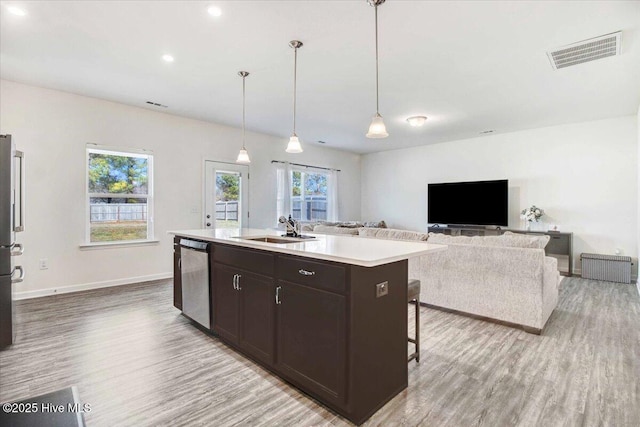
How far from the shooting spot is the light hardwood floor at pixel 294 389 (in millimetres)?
1899

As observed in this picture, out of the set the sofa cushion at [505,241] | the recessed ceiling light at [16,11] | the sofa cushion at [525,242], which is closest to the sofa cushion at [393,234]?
the sofa cushion at [505,241]

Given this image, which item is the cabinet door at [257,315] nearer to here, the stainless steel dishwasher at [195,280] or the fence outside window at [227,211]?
the stainless steel dishwasher at [195,280]

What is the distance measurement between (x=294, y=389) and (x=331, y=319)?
694mm

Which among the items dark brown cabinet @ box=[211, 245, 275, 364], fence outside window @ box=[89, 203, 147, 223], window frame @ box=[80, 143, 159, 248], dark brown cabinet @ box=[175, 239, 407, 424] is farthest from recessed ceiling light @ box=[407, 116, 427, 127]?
fence outside window @ box=[89, 203, 147, 223]

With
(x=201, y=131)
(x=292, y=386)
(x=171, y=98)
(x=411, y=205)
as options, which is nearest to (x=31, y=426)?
(x=292, y=386)

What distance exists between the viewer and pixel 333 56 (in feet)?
10.7

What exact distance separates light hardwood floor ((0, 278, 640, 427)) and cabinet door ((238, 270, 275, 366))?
163 mm

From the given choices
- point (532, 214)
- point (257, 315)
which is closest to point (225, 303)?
point (257, 315)

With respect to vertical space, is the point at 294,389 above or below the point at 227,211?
below

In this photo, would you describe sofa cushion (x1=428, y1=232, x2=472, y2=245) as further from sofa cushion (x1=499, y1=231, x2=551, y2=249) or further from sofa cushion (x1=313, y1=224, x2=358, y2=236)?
sofa cushion (x1=313, y1=224, x2=358, y2=236)

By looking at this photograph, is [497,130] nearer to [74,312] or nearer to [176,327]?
[176,327]

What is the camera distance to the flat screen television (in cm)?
635

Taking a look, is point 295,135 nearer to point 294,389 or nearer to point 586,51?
point 294,389

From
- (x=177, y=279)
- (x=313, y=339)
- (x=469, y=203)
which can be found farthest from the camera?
(x=469, y=203)
